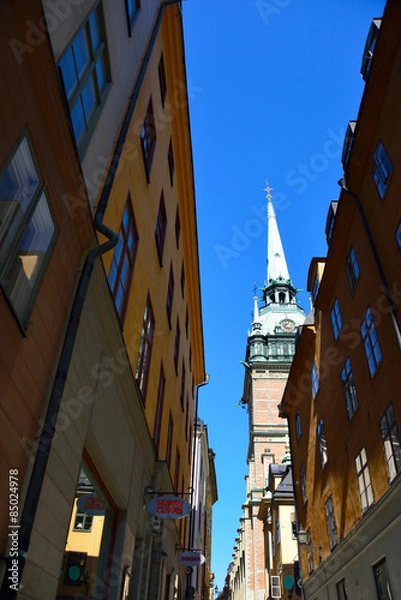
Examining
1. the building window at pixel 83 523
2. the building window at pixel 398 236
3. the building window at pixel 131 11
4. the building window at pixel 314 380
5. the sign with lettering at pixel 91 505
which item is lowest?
the sign with lettering at pixel 91 505

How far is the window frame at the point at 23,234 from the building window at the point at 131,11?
6336 millimetres

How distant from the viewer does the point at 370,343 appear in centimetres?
1316

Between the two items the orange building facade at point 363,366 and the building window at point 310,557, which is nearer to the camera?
the orange building facade at point 363,366

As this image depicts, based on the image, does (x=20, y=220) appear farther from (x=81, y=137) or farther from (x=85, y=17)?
(x=85, y=17)

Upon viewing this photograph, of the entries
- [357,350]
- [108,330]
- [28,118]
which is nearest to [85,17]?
[28,118]

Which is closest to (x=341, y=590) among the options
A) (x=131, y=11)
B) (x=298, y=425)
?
(x=298, y=425)

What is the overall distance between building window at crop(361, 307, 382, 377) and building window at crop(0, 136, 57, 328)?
33.0ft

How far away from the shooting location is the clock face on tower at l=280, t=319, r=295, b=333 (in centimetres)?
7989

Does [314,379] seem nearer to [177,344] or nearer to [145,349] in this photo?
[177,344]

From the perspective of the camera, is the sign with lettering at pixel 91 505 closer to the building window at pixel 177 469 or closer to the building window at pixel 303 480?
the building window at pixel 177 469

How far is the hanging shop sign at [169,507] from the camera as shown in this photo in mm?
9711

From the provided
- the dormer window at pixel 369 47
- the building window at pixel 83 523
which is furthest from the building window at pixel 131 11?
the building window at pixel 83 523

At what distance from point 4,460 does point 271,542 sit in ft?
116

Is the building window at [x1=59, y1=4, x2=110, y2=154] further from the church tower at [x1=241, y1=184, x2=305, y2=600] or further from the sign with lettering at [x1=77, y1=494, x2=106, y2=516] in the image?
the church tower at [x1=241, y1=184, x2=305, y2=600]
